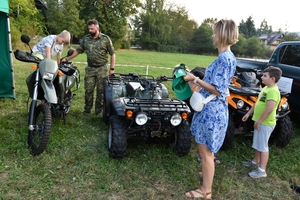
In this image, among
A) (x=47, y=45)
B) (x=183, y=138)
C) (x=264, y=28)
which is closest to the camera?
(x=183, y=138)

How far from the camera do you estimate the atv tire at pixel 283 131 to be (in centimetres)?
403

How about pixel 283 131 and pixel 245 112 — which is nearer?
pixel 245 112

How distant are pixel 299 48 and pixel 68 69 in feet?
14.4

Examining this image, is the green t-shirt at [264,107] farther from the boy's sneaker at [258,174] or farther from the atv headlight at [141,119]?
the atv headlight at [141,119]

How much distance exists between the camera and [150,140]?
13.2ft

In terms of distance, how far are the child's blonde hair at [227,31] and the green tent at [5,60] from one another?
14.7 feet

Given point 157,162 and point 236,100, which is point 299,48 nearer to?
Answer: point 236,100

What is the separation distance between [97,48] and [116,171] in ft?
8.17

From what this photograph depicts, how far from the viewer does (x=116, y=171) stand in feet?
10.6

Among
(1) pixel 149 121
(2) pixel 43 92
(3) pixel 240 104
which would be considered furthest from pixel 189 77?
(2) pixel 43 92

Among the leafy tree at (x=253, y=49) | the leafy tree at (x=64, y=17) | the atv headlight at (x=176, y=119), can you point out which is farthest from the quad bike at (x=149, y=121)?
the leafy tree at (x=253, y=49)

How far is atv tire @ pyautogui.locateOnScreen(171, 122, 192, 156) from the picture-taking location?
350cm

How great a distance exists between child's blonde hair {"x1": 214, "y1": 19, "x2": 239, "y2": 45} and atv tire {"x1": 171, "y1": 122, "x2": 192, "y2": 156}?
1429mm

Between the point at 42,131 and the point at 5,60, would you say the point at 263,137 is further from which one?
the point at 5,60
